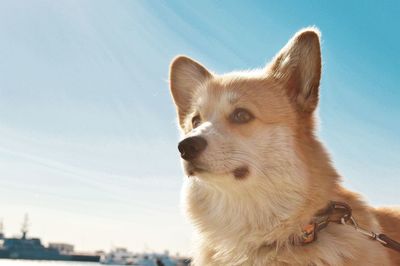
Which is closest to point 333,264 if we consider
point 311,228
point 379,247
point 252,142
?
point 311,228

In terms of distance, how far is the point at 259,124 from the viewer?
15.7 ft

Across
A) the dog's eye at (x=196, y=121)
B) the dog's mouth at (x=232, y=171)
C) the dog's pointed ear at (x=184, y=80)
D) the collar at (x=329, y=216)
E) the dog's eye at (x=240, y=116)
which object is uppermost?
the dog's pointed ear at (x=184, y=80)

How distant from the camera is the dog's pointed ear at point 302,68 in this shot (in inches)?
188

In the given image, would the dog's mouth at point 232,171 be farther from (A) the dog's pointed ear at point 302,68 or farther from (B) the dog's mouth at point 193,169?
(A) the dog's pointed ear at point 302,68

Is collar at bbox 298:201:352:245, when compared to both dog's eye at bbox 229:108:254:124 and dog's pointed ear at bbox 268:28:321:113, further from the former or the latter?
dog's eye at bbox 229:108:254:124

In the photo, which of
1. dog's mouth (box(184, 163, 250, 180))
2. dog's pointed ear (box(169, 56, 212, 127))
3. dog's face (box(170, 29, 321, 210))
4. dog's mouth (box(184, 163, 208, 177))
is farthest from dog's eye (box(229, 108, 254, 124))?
dog's pointed ear (box(169, 56, 212, 127))

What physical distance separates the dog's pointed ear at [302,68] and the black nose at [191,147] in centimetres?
102

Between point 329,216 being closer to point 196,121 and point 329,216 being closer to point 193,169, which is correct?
point 193,169

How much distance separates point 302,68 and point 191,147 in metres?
1.33

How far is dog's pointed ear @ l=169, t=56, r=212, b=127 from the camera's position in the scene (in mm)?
5863

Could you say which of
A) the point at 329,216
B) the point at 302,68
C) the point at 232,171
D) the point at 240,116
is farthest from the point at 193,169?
the point at 302,68

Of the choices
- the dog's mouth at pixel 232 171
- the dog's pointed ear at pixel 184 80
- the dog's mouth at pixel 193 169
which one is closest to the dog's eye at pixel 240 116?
the dog's mouth at pixel 232 171

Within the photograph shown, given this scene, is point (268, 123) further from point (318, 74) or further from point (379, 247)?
point (379, 247)

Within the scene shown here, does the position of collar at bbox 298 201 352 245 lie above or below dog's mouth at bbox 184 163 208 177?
below
